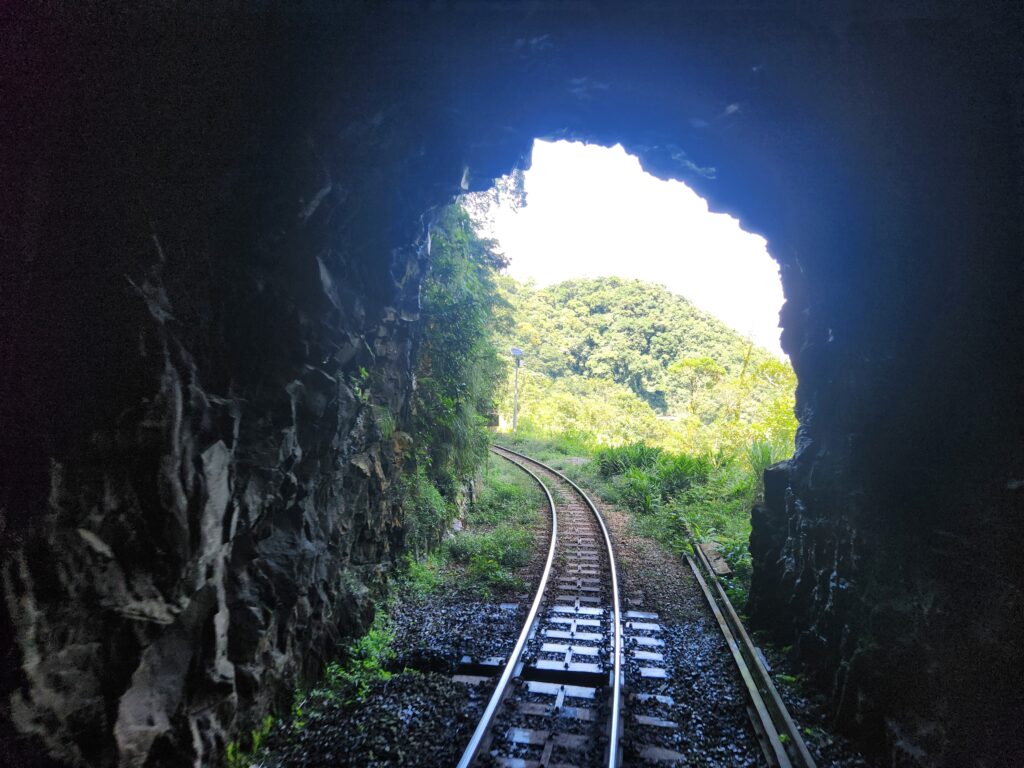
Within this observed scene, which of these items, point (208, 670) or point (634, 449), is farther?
point (634, 449)

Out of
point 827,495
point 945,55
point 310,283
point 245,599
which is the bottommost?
point 245,599

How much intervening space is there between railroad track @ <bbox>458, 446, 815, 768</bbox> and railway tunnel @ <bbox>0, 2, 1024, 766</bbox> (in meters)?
0.79

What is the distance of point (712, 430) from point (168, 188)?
1020 inches

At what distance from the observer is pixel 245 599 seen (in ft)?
15.5

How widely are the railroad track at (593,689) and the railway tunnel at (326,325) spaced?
786 mm

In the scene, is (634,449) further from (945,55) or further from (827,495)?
(945,55)

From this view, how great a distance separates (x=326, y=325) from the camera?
5.75 meters

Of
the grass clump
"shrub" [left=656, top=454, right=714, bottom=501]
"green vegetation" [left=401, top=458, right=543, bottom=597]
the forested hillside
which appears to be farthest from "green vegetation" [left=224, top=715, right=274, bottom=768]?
the forested hillside

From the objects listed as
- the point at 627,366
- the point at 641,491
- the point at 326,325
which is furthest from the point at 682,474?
the point at 627,366

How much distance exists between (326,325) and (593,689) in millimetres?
5094

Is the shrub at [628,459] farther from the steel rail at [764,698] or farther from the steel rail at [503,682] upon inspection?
the steel rail at [764,698]

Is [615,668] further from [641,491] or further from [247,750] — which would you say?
[641,491]

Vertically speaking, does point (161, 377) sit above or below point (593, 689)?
above

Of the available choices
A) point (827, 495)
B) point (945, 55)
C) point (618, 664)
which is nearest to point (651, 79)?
point (945, 55)
